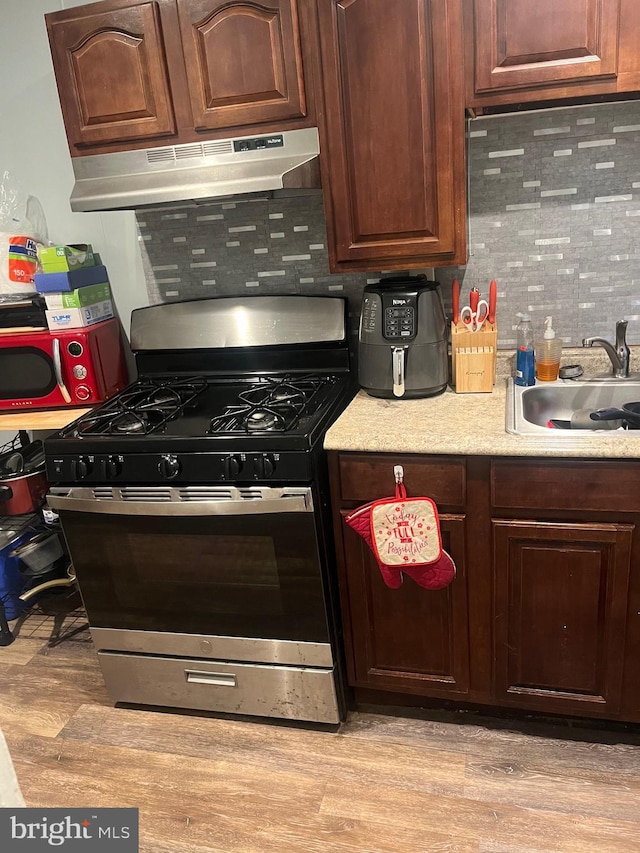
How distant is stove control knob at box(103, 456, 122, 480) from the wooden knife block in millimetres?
995

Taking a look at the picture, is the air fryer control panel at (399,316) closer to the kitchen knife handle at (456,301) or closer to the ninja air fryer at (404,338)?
the ninja air fryer at (404,338)

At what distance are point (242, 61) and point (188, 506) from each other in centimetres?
120

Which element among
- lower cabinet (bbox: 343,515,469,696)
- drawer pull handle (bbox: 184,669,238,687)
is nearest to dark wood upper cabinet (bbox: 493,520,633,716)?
lower cabinet (bbox: 343,515,469,696)

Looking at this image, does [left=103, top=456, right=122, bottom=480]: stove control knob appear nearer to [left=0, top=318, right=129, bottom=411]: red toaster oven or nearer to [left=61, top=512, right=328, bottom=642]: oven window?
[left=61, top=512, right=328, bottom=642]: oven window

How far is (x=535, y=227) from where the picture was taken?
196 cm

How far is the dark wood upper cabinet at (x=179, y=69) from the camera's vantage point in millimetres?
1723

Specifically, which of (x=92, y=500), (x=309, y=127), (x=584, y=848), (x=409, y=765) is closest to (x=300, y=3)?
A: (x=309, y=127)

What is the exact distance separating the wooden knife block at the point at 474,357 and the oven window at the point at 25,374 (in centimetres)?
138

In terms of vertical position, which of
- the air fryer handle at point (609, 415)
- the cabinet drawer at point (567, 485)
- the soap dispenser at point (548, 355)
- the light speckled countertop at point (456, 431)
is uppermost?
the soap dispenser at point (548, 355)

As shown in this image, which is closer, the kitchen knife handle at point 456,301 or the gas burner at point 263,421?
the gas burner at point 263,421

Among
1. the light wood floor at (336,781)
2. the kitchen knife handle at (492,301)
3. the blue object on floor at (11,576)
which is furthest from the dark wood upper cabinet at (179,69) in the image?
the light wood floor at (336,781)

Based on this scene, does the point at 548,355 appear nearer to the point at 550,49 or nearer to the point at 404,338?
the point at 404,338

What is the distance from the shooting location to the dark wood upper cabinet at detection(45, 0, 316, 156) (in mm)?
1723

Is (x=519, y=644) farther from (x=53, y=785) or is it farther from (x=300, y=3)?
(x=300, y=3)
